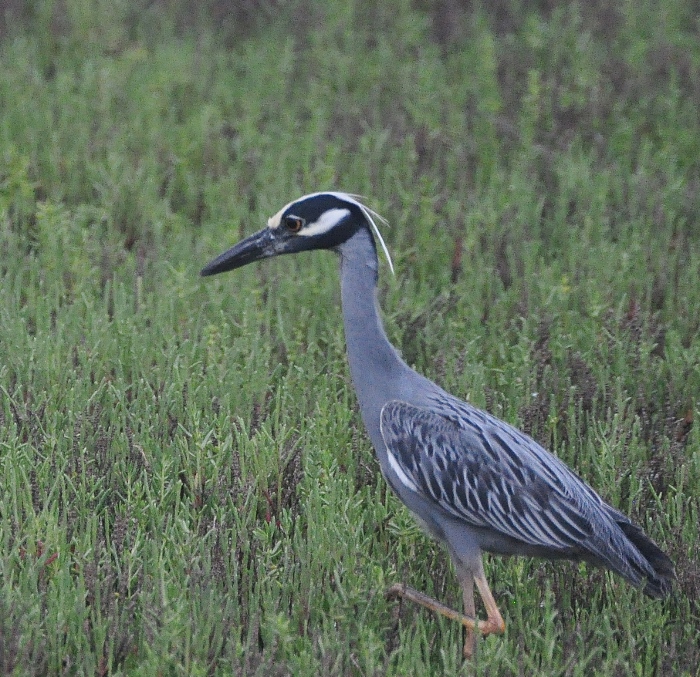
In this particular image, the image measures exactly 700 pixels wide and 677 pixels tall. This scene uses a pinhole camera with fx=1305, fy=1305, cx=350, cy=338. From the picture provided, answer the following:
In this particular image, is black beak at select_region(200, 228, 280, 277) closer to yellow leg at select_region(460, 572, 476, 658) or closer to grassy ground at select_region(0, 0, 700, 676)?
grassy ground at select_region(0, 0, 700, 676)

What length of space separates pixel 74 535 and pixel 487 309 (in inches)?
111

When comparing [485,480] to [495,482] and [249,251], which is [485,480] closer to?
[495,482]

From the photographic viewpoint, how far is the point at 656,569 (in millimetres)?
4207

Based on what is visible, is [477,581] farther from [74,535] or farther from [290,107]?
[290,107]

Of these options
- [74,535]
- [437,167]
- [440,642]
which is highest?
[437,167]

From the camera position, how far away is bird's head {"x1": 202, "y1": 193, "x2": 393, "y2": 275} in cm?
462

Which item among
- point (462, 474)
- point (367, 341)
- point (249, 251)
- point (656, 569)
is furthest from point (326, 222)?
point (656, 569)

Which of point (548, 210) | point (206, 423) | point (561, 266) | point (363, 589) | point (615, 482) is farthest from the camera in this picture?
point (548, 210)

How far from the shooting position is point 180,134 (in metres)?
8.07

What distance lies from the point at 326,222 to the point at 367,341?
46 cm

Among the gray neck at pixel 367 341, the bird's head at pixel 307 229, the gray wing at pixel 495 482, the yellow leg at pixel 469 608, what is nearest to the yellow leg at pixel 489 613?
the yellow leg at pixel 469 608

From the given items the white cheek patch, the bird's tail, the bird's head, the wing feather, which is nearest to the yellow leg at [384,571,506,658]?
the wing feather

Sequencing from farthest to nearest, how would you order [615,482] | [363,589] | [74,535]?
[615,482], [74,535], [363,589]

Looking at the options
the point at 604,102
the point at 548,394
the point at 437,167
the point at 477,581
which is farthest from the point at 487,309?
the point at 604,102
